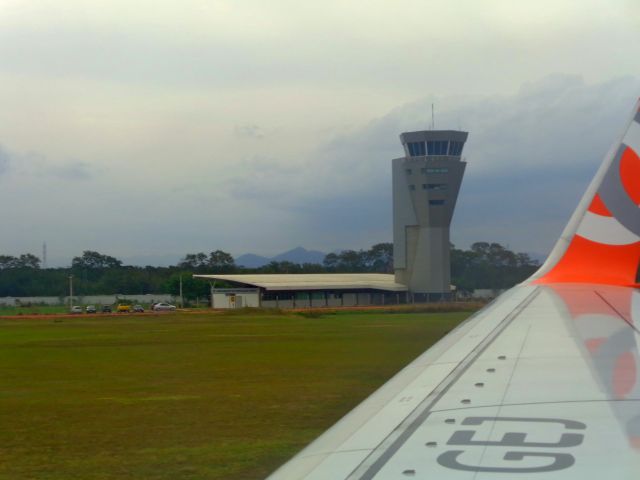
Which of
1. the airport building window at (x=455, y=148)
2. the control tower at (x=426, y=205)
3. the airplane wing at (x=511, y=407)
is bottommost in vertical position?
the airplane wing at (x=511, y=407)

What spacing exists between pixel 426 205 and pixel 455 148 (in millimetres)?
6087

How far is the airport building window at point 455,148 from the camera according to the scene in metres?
80.2

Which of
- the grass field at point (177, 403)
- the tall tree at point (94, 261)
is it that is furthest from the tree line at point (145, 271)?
the grass field at point (177, 403)

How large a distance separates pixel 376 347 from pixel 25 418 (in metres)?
11.4

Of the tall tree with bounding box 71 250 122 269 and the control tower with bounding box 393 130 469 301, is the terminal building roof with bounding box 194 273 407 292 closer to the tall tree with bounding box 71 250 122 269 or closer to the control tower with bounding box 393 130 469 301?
the control tower with bounding box 393 130 469 301

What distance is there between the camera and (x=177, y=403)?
1202cm

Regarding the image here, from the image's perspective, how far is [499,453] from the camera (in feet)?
11.2

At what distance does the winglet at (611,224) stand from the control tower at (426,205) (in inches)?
2767

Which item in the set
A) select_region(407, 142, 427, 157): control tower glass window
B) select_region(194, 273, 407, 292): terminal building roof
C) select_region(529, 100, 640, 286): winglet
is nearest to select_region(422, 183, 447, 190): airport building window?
select_region(407, 142, 427, 157): control tower glass window

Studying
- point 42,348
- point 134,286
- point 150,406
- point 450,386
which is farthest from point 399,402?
point 134,286

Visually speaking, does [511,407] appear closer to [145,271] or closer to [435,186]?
[435,186]

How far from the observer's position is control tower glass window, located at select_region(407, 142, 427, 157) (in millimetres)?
80438

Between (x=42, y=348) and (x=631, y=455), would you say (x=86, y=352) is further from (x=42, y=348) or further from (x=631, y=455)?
(x=631, y=455)

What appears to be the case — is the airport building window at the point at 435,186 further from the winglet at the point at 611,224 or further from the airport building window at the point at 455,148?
the winglet at the point at 611,224
